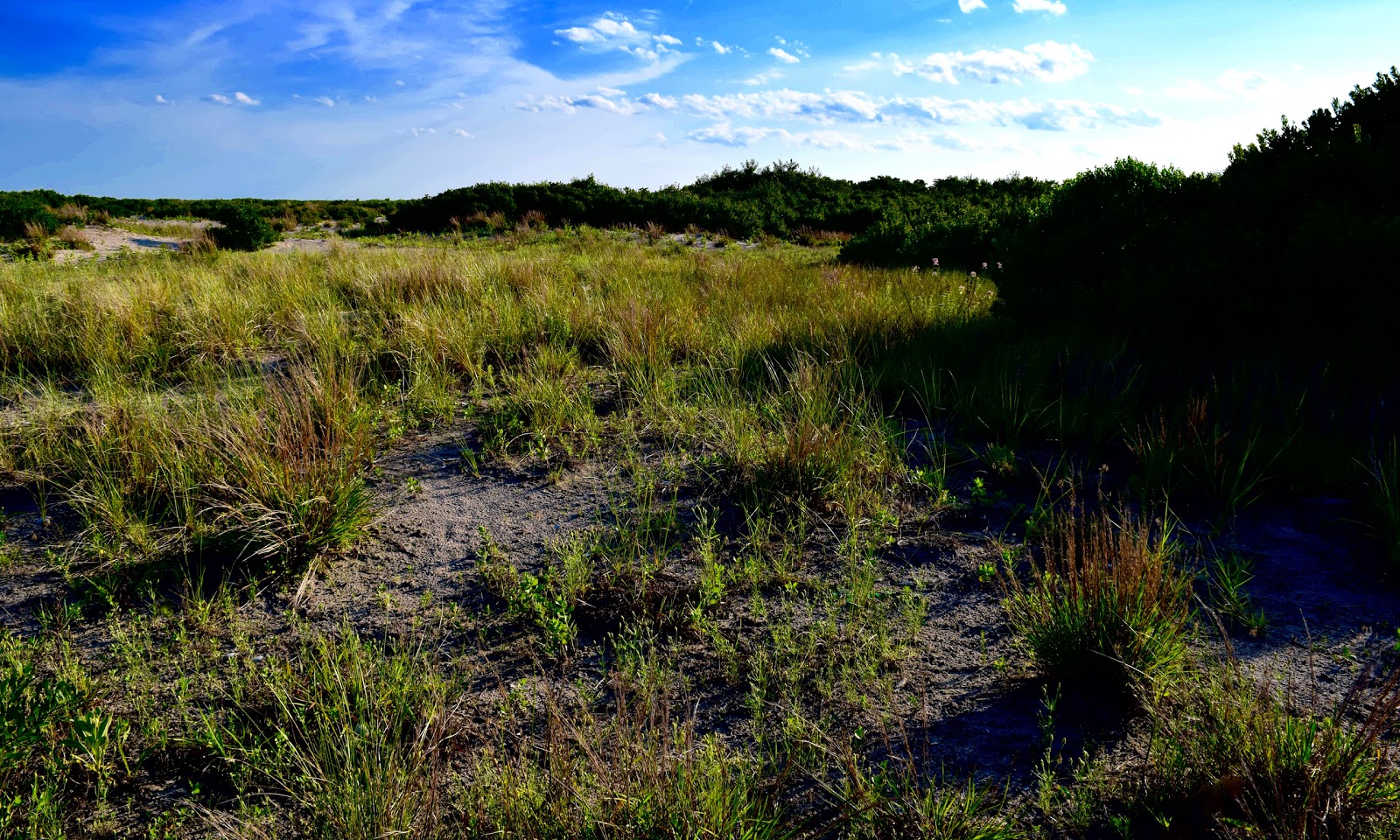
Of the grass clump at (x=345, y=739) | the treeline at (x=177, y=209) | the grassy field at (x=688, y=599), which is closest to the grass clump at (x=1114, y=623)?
the grassy field at (x=688, y=599)

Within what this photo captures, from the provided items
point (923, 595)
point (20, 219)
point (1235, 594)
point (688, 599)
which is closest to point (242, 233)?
point (20, 219)

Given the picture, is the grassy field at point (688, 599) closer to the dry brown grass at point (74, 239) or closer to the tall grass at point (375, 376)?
the tall grass at point (375, 376)

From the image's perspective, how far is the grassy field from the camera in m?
1.96

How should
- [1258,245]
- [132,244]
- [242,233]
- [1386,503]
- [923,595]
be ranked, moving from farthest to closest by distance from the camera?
1. [132,244]
2. [242,233]
3. [1258,245]
4. [1386,503]
5. [923,595]

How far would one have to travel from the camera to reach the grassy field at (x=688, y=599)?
1961mm

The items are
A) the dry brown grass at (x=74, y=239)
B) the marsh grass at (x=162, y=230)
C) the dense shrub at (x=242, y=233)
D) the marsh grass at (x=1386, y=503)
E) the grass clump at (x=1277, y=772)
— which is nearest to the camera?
the grass clump at (x=1277, y=772)

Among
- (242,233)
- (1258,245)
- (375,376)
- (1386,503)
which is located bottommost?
(1386,503)

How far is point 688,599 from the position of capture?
289cm

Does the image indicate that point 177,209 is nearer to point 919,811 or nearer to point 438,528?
point 438,528

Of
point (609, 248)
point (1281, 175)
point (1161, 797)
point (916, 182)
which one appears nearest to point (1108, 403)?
point (1281, 175)

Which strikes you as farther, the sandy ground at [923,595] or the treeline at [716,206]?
the treeline at [716,206]

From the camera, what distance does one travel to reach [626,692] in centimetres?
241

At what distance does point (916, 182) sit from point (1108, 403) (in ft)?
79.5

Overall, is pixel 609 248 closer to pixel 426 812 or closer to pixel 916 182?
pixel 426 812
